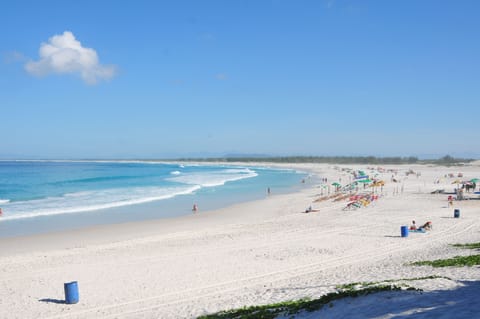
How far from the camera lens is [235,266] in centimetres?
1372

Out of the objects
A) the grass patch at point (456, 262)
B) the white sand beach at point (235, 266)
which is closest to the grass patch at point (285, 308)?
the white sand beach at point (235, 266)

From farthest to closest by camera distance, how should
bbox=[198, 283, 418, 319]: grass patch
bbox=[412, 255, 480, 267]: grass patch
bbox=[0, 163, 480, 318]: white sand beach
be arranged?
bbox=[412, 255, 480, 267]: grass patch, bbox=[0, 163, 480, 318]: white sand beach, bbox=[198, 283, 418, 319]: grass patch

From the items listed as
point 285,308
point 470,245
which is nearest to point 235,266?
point 285,308

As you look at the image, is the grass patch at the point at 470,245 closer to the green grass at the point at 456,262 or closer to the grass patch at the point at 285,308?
the green grass at the point at 456,262

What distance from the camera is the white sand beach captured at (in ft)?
29.1

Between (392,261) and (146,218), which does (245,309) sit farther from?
(146,218)

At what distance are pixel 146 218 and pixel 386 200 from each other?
57.6 feet

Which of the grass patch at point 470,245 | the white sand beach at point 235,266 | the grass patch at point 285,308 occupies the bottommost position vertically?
the white sand beach at point 235,266

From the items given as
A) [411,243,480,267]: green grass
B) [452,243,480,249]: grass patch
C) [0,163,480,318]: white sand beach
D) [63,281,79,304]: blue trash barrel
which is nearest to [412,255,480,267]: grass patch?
[411,243,480,267]: green grass

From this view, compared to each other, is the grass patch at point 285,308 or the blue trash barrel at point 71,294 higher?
the grass patch at point 285,308

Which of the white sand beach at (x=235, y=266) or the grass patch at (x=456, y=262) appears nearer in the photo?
the white sand beach at (x=235, y=266)

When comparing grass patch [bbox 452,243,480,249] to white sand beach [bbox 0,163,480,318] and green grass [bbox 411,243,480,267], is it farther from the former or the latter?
green grass [bbox 411,243,480,267]

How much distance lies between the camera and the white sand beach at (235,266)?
8883mm

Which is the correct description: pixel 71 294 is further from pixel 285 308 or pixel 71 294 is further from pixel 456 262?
pixel 456 262
